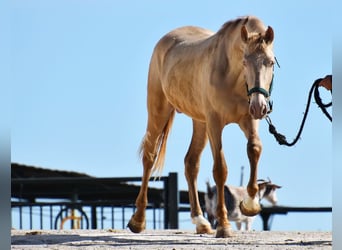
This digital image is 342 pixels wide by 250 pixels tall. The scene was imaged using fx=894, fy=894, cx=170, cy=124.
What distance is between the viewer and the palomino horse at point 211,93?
8625mm

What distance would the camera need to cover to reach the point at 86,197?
74.3 feet

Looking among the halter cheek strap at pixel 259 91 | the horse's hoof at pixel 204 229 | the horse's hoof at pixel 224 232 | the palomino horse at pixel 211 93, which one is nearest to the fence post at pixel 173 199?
the palomino horse at pixel 211 93

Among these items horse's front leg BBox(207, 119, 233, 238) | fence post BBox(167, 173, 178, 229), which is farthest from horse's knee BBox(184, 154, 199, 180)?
fence post BBox(167, 173, 178, 229)

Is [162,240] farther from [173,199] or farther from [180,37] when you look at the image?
[173,199]

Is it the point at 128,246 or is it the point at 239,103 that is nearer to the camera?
the point at 128,246

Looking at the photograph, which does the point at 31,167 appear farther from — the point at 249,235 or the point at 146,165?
the point at 249,235

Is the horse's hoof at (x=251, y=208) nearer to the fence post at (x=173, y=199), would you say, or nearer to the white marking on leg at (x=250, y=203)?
the white marking on leg at (x=250, y=203)

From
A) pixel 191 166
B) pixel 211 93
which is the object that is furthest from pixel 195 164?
pixel 211 93

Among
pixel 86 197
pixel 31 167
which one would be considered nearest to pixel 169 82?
pixel 31 167

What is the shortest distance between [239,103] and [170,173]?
449 centimetres

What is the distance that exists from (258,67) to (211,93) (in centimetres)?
88

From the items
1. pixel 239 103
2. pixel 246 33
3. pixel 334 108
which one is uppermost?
pixel 246 33

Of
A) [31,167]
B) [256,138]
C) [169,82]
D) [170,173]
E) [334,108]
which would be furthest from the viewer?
[31,167]

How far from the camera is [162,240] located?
920cm
